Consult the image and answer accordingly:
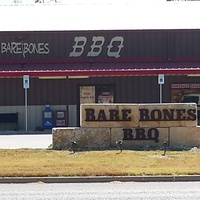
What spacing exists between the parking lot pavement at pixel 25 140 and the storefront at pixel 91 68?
10.2 feet

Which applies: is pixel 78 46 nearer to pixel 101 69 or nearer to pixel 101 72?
pixel 101 69

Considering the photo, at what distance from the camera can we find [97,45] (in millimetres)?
33781

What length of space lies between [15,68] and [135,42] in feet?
22.1

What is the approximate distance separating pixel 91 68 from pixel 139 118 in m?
10.7

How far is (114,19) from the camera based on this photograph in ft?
119

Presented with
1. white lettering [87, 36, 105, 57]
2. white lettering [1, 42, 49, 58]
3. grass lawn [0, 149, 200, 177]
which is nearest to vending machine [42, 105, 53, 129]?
white lettering [1, 42, 49, 58]

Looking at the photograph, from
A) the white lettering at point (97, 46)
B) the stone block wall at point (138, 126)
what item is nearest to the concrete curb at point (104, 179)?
the stone block wall at point (138, 126)

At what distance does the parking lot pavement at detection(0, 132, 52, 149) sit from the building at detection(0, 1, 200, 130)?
8.20 feet

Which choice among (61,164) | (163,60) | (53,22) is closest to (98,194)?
(61,164)

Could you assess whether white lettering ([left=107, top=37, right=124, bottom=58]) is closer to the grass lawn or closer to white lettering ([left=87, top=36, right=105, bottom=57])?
white lettering ([left=87, top=36, right=105, bottom=57])

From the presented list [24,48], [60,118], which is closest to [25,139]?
[60,118]

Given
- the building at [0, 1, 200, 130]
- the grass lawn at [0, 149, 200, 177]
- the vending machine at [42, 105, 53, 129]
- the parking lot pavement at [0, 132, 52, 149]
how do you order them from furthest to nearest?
the building at [0, 1, 200, 130] < the vending machine at [42, 105, 53, 129] < the parking lot pavement at [0, 132, 52, 149] < the grass lawn at [0, 149, 200, 177]

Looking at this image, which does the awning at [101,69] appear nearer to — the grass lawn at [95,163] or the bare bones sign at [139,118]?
the bare bones sign at [139,118]

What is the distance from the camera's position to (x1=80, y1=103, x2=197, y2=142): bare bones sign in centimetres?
2200
